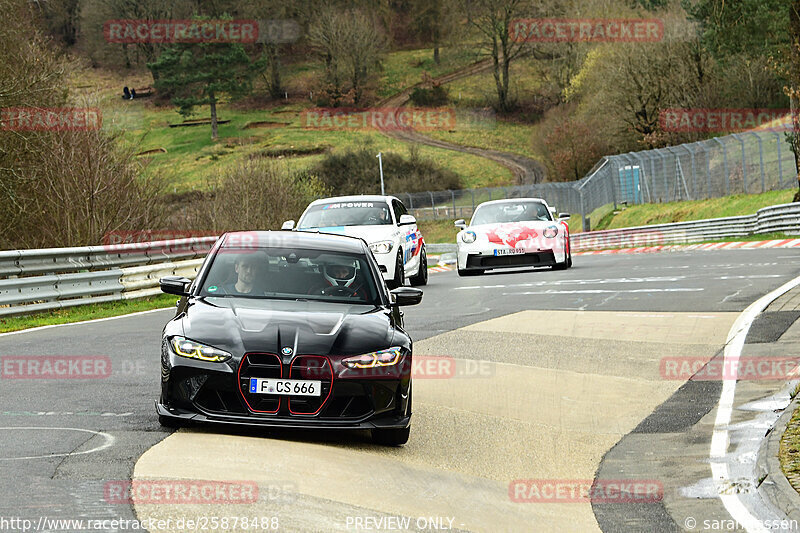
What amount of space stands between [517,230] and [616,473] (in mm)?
14739

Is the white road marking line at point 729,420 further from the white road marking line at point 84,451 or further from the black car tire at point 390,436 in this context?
the white road marking line at point 84,451

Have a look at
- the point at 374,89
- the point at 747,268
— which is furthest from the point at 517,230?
the point at 374,89

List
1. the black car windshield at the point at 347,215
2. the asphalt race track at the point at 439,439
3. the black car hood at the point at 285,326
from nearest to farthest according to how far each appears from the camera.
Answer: the asphalt race track at the point at 439,439, the black car hood at the point at 285,326, the black car windshield at the point at 347,215

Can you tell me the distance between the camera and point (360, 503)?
5.70 m

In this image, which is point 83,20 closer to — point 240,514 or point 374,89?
point 374,89
